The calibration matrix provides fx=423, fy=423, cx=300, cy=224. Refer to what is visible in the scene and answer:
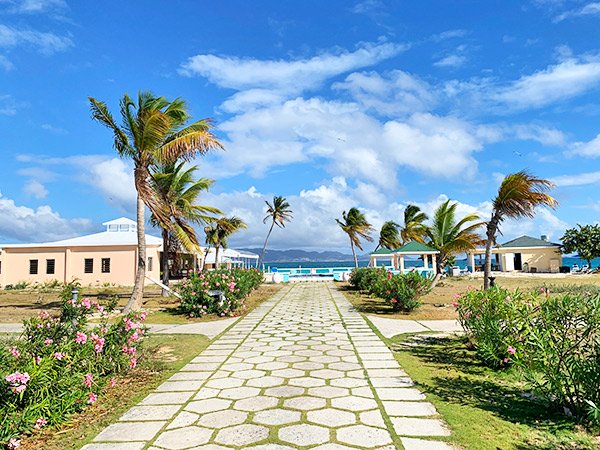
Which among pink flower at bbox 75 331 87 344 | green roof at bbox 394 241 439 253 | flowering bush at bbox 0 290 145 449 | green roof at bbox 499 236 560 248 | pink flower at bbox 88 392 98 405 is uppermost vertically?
green roof at bbox 499 236 560 248

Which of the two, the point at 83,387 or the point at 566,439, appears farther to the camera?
the point at 83,387

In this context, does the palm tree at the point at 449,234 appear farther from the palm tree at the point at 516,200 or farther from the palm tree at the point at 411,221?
the palm tree at the point at 411,221

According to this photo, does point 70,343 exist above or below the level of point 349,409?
above

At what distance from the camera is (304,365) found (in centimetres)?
548

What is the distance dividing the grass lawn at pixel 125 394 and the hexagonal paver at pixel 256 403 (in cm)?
104

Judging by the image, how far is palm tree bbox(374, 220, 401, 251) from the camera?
36156mm

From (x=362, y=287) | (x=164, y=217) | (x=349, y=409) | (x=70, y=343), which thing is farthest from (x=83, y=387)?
(x=362, y=287)

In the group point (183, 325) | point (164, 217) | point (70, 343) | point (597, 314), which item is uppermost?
point (164, 217)

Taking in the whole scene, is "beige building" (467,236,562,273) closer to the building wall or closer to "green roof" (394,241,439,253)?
"green roof" (394,241,439,253)

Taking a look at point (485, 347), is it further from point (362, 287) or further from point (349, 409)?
point (362, 287)

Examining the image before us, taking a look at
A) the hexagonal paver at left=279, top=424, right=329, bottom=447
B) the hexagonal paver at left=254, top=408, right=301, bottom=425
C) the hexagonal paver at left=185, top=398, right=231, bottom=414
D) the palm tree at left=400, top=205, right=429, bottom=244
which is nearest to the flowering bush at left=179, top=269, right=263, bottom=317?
the hexagonal paver at left=185, top=398, right=231, bottom=414

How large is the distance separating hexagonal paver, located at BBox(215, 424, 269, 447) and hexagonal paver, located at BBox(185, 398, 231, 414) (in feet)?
1.79

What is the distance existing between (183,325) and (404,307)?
559 cm

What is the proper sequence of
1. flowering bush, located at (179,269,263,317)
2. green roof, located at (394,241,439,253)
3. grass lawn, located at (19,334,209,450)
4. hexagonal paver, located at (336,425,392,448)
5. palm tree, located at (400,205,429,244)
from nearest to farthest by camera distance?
hexagonal paver, located at (336,425,392,448) < grass lawn, located at (19,334,209,450) < flowering bush, located at (179,269,263,317) < green roof, located at (394,241,439,253) < palm tree, located at (400,205,429,244)
